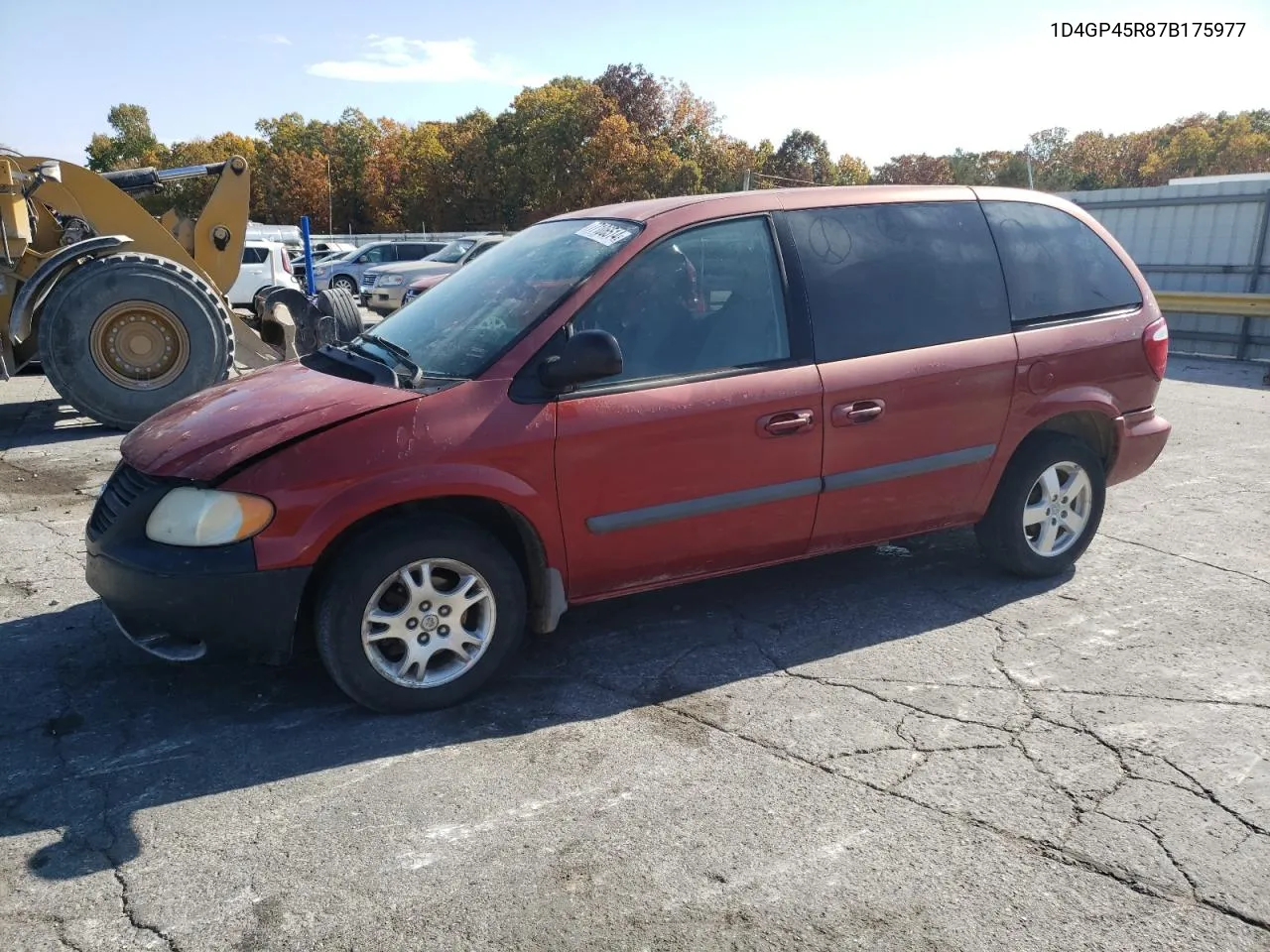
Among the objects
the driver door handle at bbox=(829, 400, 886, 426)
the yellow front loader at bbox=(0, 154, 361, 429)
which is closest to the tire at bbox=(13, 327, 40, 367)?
the yellow front loader at bbox=(0, 154, 361, 429)

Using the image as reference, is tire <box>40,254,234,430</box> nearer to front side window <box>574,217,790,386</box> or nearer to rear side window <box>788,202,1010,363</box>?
front side window <box>574,217,790,386</box>

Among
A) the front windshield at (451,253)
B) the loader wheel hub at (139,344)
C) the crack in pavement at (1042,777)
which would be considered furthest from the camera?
the front windshield at (451,253)

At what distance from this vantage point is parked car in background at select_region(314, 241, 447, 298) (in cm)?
2541

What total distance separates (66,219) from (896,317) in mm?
7672

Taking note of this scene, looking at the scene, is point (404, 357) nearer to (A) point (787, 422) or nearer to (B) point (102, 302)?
(A) point (787, 422)

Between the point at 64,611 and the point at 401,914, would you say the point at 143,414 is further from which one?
the point at 401,914

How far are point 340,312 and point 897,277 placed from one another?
272cm

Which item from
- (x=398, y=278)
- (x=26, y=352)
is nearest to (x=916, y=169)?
(x=398, y=278)

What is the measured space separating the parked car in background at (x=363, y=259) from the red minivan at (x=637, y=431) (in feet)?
71.8

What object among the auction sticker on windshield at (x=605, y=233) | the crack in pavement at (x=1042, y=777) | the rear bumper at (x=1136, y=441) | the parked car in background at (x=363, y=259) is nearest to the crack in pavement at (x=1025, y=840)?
the crack in pavement at (x=1042, y=777)

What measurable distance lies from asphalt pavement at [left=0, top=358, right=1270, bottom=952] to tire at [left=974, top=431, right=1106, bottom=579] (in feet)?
0.58

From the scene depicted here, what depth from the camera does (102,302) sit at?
802cm

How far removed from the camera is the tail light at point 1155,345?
16.1 ft

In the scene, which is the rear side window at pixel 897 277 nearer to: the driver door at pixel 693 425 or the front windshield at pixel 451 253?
the driver door at pixel 693 425
